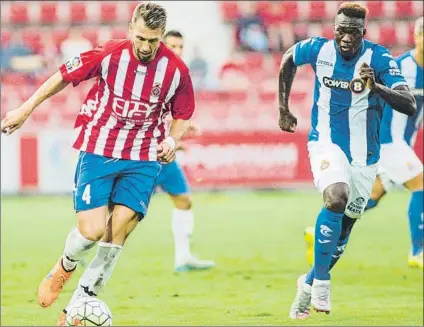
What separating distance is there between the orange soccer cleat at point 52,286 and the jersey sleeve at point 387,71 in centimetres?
228

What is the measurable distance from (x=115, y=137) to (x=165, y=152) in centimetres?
46

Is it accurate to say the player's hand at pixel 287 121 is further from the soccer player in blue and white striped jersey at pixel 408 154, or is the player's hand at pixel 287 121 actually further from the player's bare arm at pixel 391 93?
the soccer player in blue and white striped jersey at pixel 408 154

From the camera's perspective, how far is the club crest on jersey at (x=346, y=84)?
22.1ft

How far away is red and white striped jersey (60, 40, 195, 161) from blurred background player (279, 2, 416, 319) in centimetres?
80

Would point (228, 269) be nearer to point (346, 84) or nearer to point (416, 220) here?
point (416, 220)

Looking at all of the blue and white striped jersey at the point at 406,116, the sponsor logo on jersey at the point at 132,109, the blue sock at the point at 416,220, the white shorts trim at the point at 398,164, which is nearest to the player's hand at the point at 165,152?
the sponsor logo on jersey at the point at 132,109

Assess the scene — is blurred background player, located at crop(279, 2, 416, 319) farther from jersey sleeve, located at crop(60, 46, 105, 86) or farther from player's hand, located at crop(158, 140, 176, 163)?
jersey sleeve, located at crop(60, 46, 105, 86)

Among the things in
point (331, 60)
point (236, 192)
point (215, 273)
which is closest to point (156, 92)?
point (331, 60)

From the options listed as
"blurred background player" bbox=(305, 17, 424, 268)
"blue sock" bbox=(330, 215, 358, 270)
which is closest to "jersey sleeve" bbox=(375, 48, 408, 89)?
"blue sock" bbox=(330, 215, 358, 270)

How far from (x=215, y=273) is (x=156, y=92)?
3282 millimetres

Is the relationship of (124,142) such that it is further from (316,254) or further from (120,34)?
(120,34)

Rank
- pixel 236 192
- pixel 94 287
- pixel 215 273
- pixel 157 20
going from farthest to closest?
pixel 236 192, pixel 215 273, pixel 94 287, pixel 157 20

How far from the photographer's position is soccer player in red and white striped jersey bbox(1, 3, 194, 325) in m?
6.56

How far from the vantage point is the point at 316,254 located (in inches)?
270
